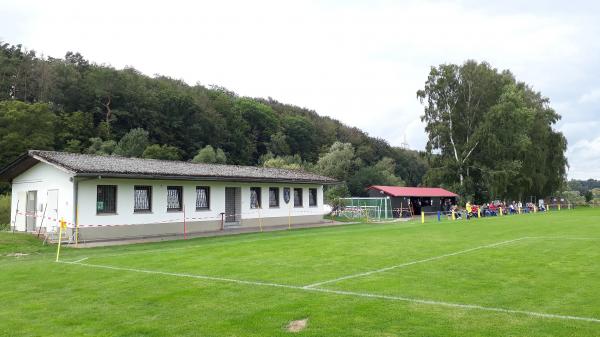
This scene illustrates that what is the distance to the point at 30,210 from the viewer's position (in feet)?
88.0

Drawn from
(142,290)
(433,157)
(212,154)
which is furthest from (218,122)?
(142,290)

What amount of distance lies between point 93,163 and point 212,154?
152ft

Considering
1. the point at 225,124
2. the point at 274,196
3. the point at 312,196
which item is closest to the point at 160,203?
the point at 274,196

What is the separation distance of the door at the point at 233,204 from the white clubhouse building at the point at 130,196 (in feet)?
0.21

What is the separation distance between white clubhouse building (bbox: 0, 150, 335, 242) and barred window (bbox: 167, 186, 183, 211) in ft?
0.18

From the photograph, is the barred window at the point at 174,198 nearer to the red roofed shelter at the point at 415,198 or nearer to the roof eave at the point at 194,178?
the roof eave at the point at 194,178

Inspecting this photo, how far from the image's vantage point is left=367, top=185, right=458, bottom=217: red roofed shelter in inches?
1861

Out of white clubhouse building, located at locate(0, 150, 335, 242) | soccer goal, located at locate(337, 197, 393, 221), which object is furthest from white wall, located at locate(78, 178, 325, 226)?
soccer goal, located at locate(337, 197, 393, 221)

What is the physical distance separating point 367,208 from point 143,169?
23353 millimetres

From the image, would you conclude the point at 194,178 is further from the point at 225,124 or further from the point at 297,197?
the point at 225,124

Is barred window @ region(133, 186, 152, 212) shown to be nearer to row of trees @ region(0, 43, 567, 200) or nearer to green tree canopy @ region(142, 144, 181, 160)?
row of trees @ region(0, 43, 567, 200)

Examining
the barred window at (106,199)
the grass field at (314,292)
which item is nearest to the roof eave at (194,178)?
the barred window at (106,199)

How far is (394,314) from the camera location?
7820 mm

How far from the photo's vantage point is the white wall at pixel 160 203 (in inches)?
950
